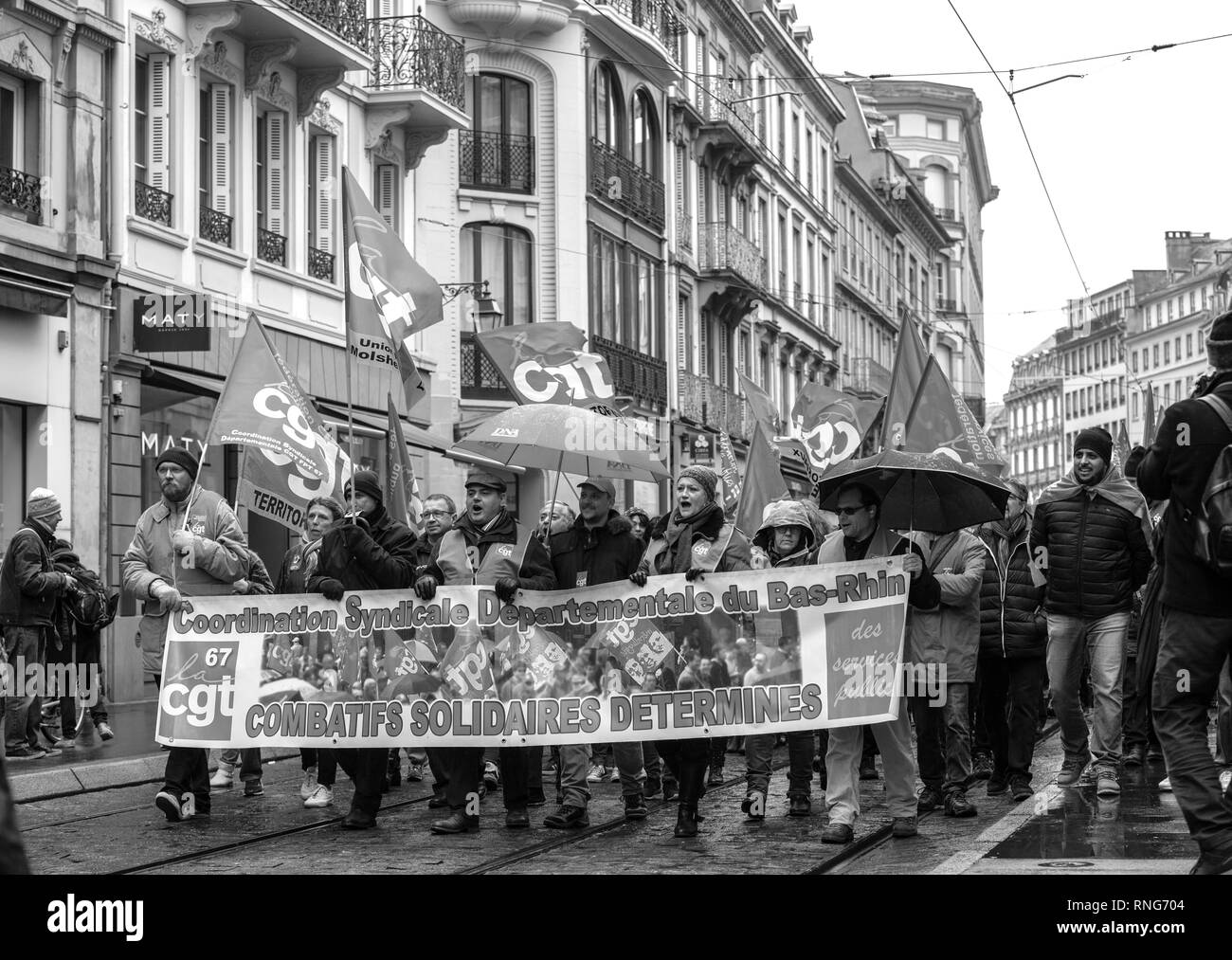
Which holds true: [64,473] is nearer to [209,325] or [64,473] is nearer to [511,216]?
[209,325]

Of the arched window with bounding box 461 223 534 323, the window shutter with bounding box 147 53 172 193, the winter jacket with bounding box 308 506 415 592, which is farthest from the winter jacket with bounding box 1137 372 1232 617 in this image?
the arched window with bounding box 461 223 534 323

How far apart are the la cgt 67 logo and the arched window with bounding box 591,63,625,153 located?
2533cm

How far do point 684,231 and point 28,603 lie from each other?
1117 inches

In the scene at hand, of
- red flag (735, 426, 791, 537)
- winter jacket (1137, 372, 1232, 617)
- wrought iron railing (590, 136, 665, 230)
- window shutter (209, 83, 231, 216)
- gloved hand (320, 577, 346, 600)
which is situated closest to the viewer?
winter jacket (1137, 372, 1232, 617)

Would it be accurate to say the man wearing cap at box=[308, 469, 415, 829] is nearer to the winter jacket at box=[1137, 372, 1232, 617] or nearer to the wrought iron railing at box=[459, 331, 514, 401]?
the winter jacket at box=[1137, 372, 1232, 617]

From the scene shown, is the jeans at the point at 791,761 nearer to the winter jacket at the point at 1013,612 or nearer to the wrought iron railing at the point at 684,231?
the winter jacket at the point at 1013,612

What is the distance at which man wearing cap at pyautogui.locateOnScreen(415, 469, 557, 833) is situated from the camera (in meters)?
10.0

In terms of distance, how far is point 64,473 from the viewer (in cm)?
1920

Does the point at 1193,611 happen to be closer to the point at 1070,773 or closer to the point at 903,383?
the point at 903,383

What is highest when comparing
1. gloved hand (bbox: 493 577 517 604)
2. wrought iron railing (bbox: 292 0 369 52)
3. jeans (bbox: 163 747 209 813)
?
wrought iron railing (bbox: 292 0 369 52)

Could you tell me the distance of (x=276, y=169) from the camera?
2412 cm

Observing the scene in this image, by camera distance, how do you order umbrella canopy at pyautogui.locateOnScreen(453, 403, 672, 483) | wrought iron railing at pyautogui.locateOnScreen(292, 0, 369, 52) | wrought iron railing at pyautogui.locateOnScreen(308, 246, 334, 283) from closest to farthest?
umbrella canopy at pyautogui.locateOnScreen(453, 403, 672, 483) → wrought iron railing at pyautogui.locateOnScreen(292, 0, 369, 52) → wrought iron railing at pyautogui.locateOnScreen(308, 246, 334, 283)

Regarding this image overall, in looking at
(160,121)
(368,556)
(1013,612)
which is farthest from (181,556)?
(160,121)

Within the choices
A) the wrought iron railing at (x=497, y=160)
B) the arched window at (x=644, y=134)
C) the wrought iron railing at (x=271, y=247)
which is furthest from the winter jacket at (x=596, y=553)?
the arched window at (x=644, y=134)
